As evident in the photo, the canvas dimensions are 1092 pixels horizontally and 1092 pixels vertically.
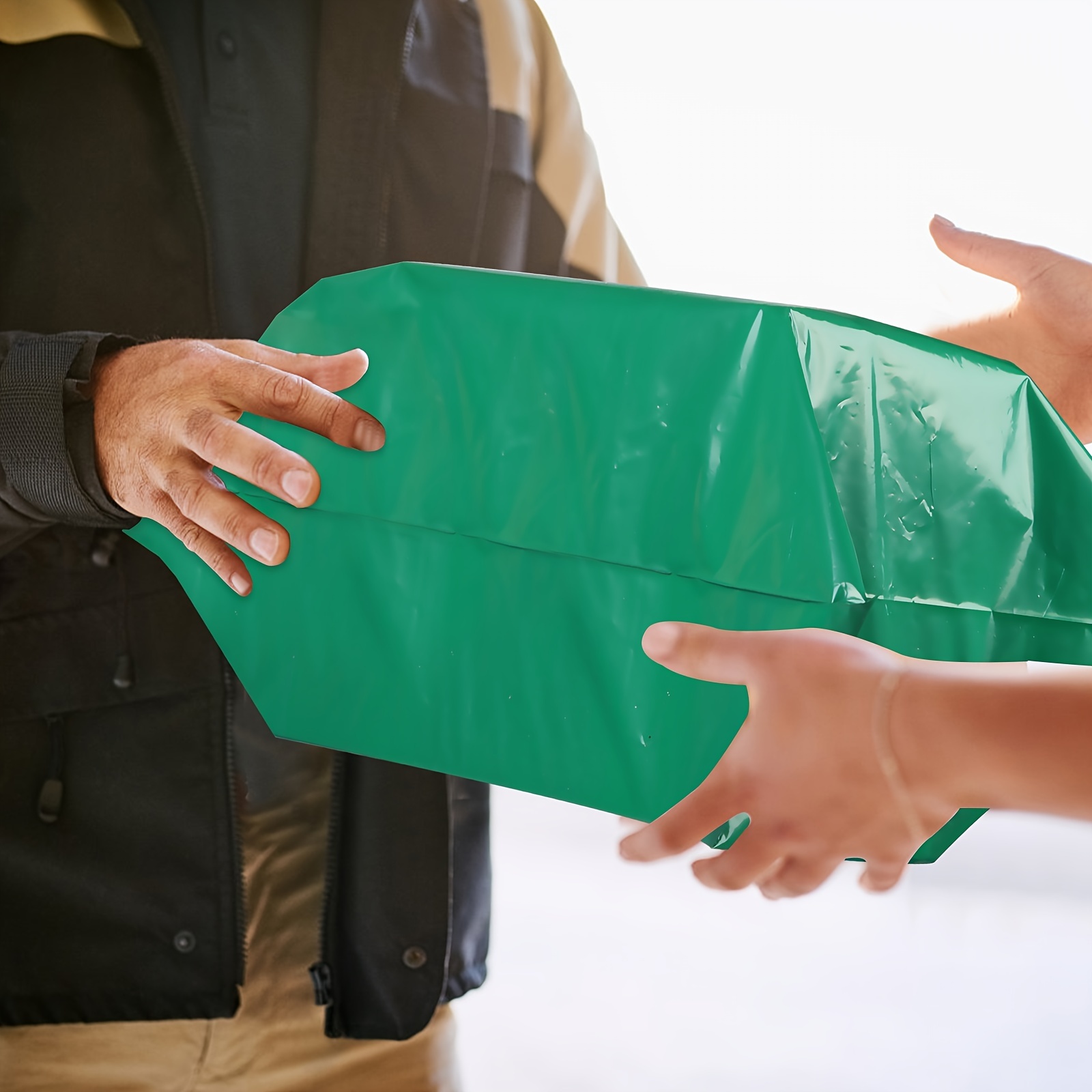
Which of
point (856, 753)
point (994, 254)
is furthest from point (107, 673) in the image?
point (994, 254)

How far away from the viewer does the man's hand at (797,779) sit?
31 centimetres

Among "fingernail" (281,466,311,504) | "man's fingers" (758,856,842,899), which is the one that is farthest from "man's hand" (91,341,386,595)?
"man's fingers" (758,856,842,899)

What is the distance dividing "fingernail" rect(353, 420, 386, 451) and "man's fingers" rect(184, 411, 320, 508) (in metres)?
0.02

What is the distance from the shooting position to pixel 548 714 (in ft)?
1.33

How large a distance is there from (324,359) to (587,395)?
125 mm

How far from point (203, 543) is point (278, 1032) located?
0.41 metres

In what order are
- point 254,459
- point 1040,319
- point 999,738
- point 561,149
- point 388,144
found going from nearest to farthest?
point 999,738 → point 254,459 → point 1040,319 → point 388,144 → point 561,149

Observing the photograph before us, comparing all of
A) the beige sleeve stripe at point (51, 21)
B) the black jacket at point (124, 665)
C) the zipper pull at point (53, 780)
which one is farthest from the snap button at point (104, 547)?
the beige sleeve stripe at point (51, 21)

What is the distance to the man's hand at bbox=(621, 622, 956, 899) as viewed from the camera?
1.01 ft

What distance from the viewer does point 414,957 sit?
62cm

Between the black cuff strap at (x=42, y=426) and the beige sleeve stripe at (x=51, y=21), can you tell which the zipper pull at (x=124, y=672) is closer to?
the black cuff strap at (x=42, y=426)

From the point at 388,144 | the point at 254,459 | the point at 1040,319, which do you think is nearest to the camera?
the point at 254,459

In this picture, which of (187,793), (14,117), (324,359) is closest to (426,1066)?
(187,793)

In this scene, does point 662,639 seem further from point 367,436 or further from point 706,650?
point 367,436
